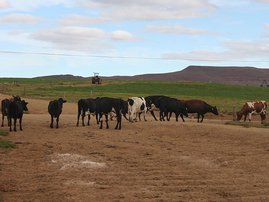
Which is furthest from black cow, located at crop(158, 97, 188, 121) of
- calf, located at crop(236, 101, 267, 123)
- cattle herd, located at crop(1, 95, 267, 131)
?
calf, located at crop(236, 101, 267, 123)

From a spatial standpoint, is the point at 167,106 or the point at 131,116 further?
the point at 167,106

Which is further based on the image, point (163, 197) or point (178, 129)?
point (178, 129)

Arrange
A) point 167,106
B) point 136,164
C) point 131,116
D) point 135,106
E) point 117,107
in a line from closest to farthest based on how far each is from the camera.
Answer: point 136,164 < point 117,107 < point 131,116 < point 135,106 < point 167,106

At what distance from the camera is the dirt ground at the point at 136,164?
1148cm

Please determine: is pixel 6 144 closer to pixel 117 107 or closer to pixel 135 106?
pixel 117 107

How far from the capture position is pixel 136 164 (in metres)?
14.9

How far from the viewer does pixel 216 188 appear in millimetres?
11961

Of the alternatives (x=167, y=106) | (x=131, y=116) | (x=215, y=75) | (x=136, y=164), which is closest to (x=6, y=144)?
(x=136, y=164)

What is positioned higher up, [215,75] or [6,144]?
[215,75]

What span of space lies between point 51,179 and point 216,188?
4.07 metres

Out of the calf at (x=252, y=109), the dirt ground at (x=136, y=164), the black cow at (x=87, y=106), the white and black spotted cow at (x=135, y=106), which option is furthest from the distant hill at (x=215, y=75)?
the dirt ground at (x=136, y=164)

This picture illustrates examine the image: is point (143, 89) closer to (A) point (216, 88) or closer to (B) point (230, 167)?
(A) point (216, 88)

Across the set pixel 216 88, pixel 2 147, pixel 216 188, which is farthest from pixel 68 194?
pixel 216 88

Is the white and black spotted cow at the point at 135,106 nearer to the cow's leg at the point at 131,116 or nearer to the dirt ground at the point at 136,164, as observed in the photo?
the cow's leg at the point at 131,116
